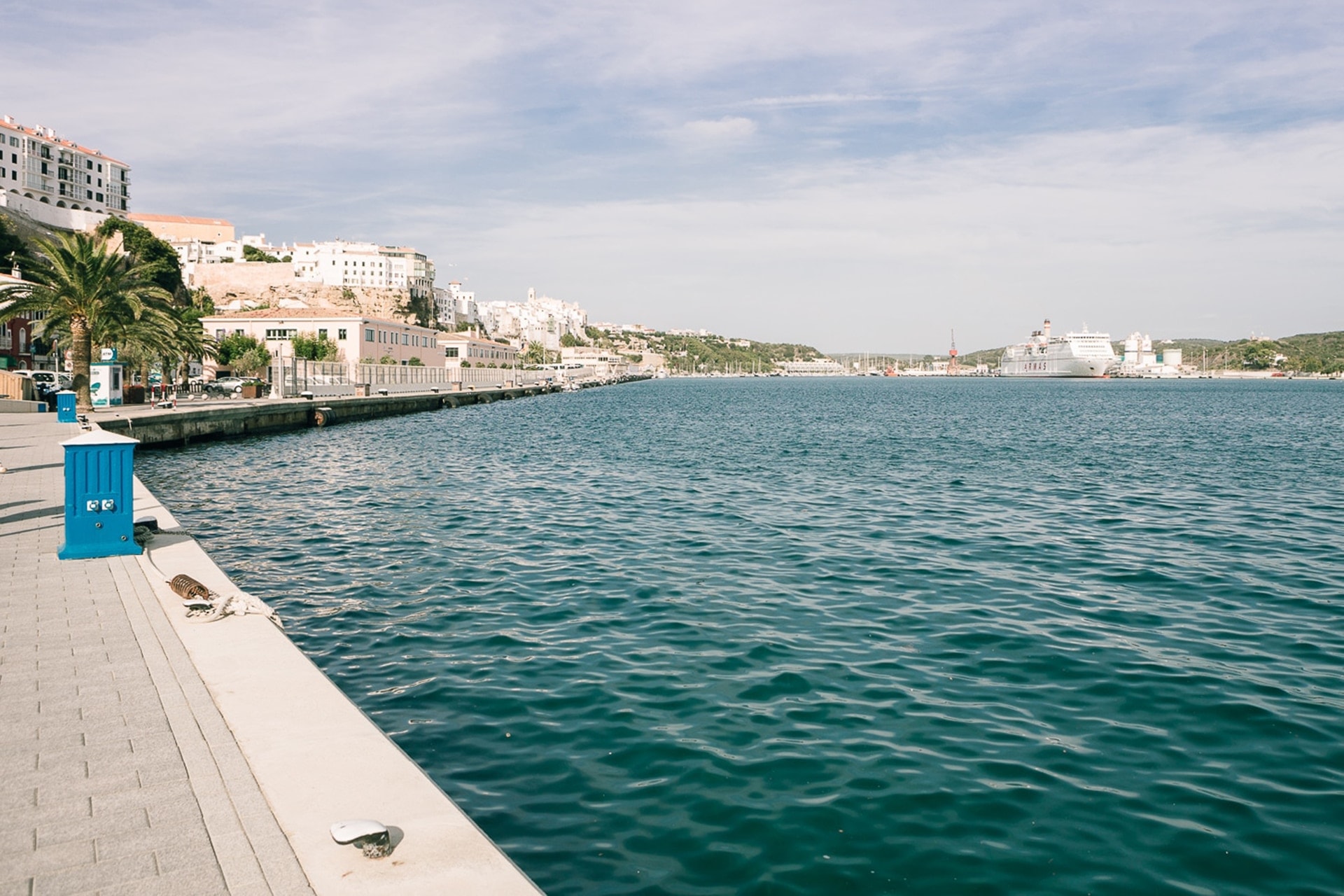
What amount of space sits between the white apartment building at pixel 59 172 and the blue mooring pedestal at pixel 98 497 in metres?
115

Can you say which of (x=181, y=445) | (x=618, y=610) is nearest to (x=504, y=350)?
(x=181, y=445)

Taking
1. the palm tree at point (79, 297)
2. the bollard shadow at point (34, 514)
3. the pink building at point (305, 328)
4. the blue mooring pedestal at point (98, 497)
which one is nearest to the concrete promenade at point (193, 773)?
the blue mooring pedestal at point (98, 497)

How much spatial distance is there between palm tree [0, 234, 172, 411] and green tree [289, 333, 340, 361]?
4037cm

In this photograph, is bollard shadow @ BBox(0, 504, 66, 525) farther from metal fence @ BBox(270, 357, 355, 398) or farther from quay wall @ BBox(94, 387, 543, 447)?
metal fence @ BBox(270, 357, 355, 398)

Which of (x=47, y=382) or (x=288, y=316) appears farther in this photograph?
(x=288, y=316)

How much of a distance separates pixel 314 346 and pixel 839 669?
80.3m

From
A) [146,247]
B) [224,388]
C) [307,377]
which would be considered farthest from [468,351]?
[224,388]

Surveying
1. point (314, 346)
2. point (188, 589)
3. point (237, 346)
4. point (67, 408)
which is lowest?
point (188, 589)

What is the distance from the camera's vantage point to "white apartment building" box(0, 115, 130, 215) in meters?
106

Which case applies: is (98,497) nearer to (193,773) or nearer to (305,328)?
(193,773)

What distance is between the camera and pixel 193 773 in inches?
203

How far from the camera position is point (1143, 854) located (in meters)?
6.23

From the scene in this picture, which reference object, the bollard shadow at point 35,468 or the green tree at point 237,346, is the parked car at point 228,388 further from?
the bollard shadow at point 35,468

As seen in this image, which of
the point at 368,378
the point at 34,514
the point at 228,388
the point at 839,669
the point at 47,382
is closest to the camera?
the point at 839,669
